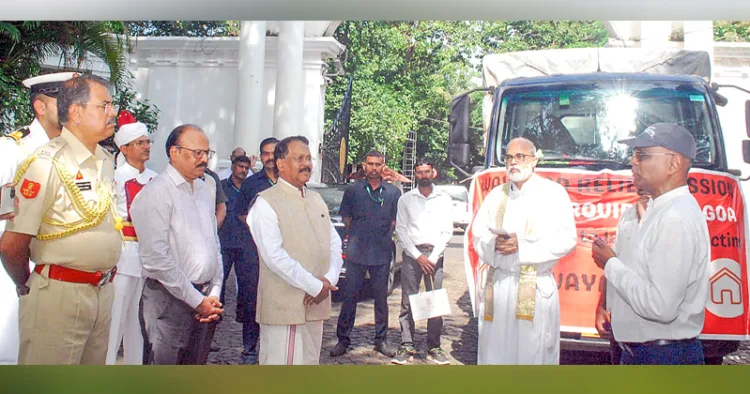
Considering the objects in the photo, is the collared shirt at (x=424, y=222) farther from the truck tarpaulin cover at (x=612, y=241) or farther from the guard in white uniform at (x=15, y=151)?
the guard in white uniform at (x=15, y=151)

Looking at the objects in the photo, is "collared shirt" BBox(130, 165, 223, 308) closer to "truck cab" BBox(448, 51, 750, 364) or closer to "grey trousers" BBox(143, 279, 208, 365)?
"grey trousers" BBox(143, 279, 208, 365)

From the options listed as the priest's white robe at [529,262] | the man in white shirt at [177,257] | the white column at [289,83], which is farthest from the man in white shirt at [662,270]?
the man in white shirt at [177,257]

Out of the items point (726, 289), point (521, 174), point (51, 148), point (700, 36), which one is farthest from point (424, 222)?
point (51, 148)

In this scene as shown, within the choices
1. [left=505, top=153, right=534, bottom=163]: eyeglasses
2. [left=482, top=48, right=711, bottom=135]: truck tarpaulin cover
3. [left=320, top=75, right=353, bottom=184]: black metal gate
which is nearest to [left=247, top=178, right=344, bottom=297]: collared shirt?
[left=320, top=75, right=353, bottom=184]: black metal gate

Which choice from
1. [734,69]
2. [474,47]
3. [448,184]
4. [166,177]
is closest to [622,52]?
[734,69]

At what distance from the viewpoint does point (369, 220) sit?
4.23 m

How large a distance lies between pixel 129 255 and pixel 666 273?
287 centimetres

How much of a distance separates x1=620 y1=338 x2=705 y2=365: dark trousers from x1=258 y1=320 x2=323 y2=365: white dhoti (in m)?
1.73

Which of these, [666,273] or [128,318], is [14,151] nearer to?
[128,318]

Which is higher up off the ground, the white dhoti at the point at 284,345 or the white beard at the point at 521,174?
the white beard at the point at 521,174

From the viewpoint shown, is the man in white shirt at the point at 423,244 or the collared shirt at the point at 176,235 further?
the man in white shirt at the point at 423,244

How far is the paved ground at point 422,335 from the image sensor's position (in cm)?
379

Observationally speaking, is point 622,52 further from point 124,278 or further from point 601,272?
point 124,278

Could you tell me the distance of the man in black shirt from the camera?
398cm
